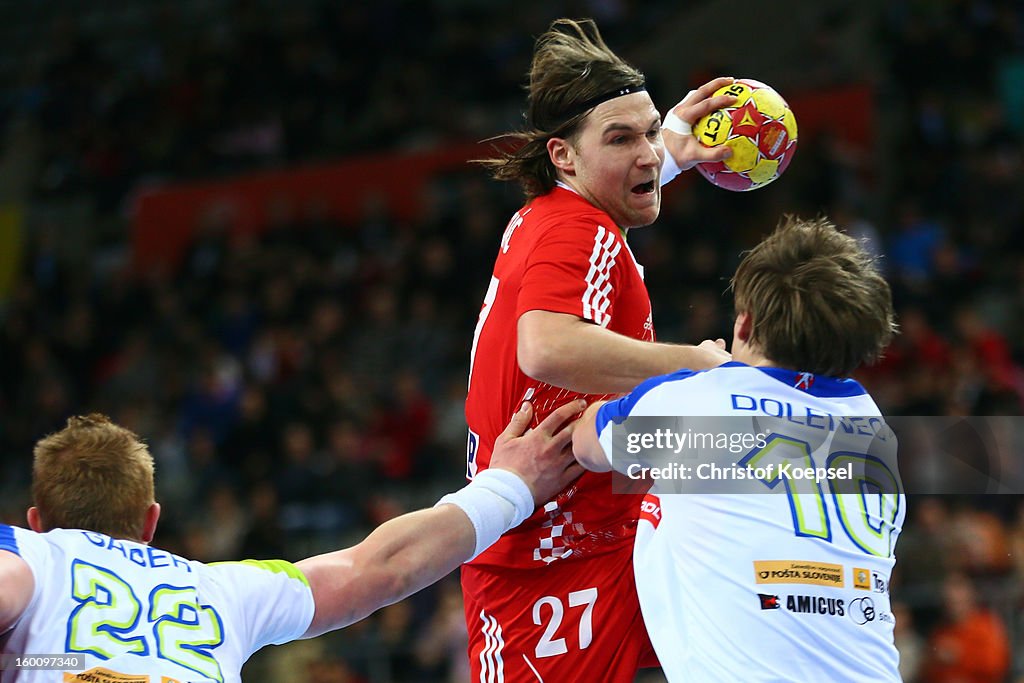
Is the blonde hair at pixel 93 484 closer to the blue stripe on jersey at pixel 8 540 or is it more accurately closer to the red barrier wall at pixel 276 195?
the blue stripe on jersey at pixel 8 540

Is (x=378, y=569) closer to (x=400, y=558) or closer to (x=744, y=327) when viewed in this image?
(x=400, y=558)

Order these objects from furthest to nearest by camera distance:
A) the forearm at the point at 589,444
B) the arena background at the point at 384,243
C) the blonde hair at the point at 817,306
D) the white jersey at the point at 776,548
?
the arena background at the point at 384,243 → the forearm at the point at 589,444 → the blonde hair at the point at 817,306 → the white jersey at the point at 776,548

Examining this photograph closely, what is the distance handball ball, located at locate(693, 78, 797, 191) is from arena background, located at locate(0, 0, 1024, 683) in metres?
5.56

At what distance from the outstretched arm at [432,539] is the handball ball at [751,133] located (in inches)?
45.4

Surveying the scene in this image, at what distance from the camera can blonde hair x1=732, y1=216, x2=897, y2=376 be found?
3.57 m

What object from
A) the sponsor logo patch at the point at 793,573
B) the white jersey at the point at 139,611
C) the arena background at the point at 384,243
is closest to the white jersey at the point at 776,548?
the sponsor logo patch at the point at 793,573

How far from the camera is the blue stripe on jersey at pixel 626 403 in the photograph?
371 cm

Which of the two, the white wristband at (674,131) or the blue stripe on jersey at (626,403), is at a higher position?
the white wristband at (674,131)

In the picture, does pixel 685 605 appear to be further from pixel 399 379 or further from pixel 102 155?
pixel 102 155

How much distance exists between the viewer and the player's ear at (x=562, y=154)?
4.77 metres

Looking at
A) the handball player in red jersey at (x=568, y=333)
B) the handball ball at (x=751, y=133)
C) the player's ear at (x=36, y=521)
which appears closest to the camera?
the player's ear at (x=36, y=521)

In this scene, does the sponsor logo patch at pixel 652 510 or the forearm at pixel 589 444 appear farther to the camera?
the forearm at pixel 589 444

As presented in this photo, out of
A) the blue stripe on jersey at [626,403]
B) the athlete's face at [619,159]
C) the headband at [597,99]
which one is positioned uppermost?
the headband at [597,99]

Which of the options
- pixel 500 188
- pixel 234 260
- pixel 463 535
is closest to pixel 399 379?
pixel 500 188
